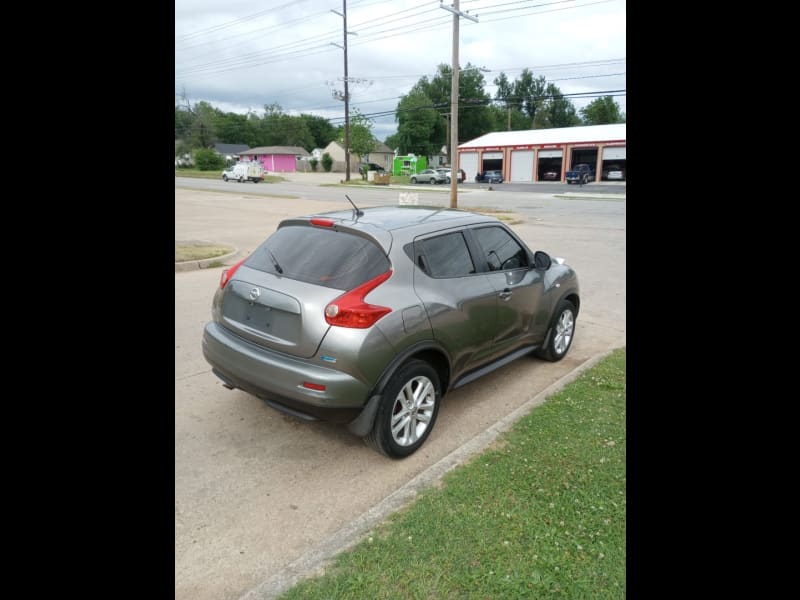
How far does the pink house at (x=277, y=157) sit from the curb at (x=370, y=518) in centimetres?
8963

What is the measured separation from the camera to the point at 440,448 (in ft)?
13.7

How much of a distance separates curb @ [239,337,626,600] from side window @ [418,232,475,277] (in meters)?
1.23

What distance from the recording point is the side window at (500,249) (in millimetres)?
4871

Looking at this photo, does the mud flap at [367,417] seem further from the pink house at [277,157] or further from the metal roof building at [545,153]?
the pink house at [277,157]

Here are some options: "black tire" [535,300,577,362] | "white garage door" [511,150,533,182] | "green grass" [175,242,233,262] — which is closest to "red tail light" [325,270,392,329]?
"black tire" [535,300,577,362]

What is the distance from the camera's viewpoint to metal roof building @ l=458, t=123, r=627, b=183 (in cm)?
5344

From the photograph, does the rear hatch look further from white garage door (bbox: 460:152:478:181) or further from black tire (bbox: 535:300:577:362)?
white garage door (bbox: 460:152:478:181)

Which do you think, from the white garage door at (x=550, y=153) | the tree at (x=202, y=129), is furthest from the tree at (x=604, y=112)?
the tree at (x=202, y=129)
